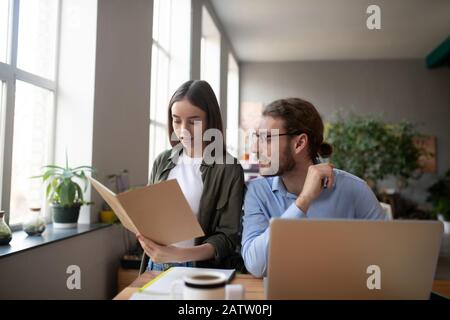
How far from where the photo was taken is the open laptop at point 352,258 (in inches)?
33.5

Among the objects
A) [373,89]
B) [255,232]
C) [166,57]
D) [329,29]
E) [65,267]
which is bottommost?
[65,267]

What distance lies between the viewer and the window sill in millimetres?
1687

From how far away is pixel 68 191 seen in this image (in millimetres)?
2221

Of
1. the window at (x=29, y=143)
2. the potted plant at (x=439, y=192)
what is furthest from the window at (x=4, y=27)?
the potted plant at (x=439, y=192)

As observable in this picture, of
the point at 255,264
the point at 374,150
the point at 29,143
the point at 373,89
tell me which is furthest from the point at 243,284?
the point at 373,89

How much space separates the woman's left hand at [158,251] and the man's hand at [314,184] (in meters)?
0.40

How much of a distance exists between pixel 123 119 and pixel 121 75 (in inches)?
12.1

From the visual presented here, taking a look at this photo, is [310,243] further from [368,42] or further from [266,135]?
[368,42]

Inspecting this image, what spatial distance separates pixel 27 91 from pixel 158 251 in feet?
4.98

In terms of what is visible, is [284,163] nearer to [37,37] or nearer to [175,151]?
[175,151]

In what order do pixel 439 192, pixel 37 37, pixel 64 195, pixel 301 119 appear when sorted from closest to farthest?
1. pixel 301 119
2. pixel 64 195
3. pixel 37 37
4. pixel 439 192

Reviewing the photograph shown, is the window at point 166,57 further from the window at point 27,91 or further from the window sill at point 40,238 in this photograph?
the window sill at point 40,238

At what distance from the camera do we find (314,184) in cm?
124
